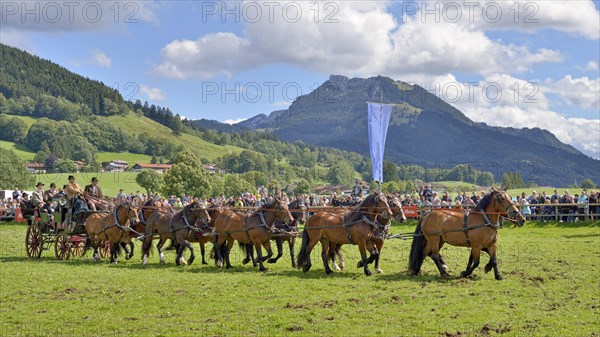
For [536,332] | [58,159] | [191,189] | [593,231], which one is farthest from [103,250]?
[58,159]

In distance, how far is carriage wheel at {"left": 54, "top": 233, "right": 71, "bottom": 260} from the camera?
25.2m

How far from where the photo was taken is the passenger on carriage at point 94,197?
25.4m

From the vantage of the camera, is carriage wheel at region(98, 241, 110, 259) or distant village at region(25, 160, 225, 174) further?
distant village at region(25, 160, 225, 174)

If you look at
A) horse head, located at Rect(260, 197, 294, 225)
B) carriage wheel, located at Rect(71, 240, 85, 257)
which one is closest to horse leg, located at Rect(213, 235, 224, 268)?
horse head, located at Rect(260, 197, 294, 225)

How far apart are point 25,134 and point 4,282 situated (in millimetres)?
170090

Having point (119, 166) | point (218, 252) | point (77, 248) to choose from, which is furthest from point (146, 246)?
point (119, 166)

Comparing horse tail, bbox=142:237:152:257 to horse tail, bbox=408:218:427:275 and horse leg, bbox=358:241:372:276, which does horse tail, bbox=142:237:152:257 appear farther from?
horse tail, bbox=408:218:427:275

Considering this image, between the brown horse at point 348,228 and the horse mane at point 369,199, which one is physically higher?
the horse mane at point 369,199

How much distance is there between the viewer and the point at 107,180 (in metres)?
131

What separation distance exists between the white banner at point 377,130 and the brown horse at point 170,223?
12104 millimetres

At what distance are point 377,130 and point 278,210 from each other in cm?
1316

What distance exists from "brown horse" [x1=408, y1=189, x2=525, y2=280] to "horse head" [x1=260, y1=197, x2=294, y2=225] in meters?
3.97

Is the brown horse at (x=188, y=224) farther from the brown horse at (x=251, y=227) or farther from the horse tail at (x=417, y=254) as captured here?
the horse tail at (x=417, y=254)

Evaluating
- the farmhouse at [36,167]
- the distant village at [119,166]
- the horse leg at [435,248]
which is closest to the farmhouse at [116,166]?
the distant village at [119,166]
